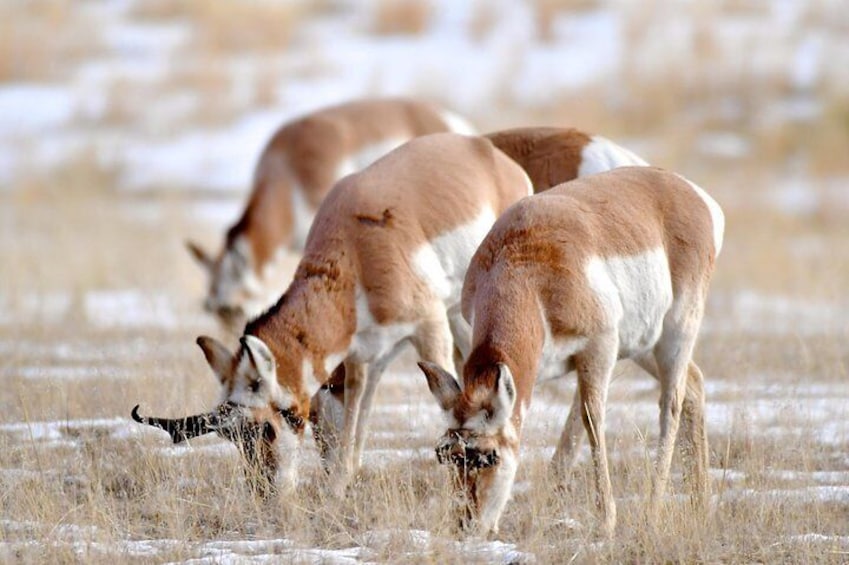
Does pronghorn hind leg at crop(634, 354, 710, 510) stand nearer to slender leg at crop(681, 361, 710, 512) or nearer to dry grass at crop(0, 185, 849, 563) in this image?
slender leg at crop(681, 361, 710, 512)

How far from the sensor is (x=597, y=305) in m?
7.17

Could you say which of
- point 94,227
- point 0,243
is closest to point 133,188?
point 94,227

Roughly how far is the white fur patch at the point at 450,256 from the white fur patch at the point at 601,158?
817 mm

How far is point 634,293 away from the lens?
746 cm

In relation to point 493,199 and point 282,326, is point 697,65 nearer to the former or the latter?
point 493,199

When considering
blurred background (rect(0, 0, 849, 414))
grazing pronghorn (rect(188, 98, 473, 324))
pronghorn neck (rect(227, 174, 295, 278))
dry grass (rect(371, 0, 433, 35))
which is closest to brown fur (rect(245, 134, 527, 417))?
grazing pronghorn (rect(188, 98, 473, 324))

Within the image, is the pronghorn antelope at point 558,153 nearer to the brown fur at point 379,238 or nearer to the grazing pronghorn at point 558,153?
the grazing pronghorn at point 558,153

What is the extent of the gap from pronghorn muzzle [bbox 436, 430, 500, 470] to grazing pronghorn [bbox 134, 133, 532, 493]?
1297mm

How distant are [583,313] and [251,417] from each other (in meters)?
1.79

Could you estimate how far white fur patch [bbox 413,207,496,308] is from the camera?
27.9ft

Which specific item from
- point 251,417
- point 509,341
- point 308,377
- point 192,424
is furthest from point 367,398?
point 509,341

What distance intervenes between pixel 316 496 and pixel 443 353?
116cm

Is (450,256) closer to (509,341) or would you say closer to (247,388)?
(247,388)

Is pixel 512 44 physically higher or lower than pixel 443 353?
higher
